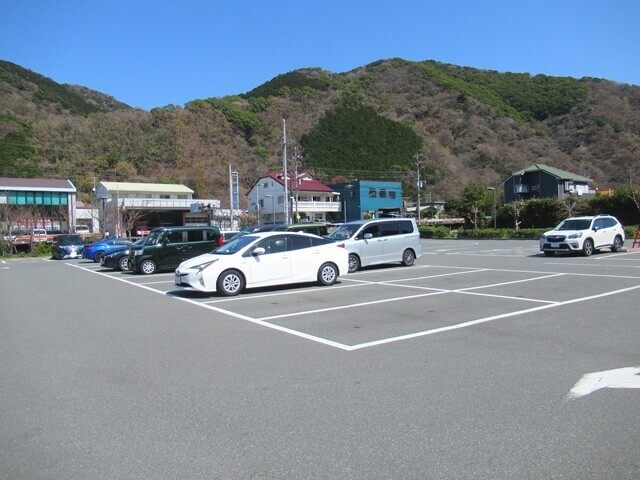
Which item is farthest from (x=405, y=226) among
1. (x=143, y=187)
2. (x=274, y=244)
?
(x=143, y=187)

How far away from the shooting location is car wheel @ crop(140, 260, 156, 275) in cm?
1941

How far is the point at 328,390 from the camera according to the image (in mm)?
5246

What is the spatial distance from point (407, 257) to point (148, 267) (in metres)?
9.95

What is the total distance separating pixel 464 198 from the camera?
60000mm

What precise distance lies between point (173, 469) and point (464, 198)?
2347 inches

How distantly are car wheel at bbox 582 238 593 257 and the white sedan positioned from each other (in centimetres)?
1162

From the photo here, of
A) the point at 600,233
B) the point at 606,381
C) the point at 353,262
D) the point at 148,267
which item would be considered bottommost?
the point at 606,381

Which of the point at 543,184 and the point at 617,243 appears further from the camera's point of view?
the point at 543,184

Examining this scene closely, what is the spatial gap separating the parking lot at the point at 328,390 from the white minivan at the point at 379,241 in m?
6.59

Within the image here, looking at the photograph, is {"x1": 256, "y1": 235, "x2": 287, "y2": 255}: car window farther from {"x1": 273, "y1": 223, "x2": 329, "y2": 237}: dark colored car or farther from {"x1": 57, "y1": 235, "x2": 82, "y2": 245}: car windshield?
{"x1": 57, "y1": 235, "x2": 82, "y2": 245}: car windshield

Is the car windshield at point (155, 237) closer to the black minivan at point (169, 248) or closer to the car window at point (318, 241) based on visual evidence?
the black minivan at point (169, 248)

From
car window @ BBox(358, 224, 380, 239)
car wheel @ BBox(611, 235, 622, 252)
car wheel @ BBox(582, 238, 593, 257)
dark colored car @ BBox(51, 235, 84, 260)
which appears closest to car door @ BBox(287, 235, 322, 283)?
car window @ BBox(358, 224, 380, 239)

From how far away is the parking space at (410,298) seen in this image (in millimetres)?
8391

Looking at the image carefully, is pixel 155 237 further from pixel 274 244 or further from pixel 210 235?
pixel 274 244
